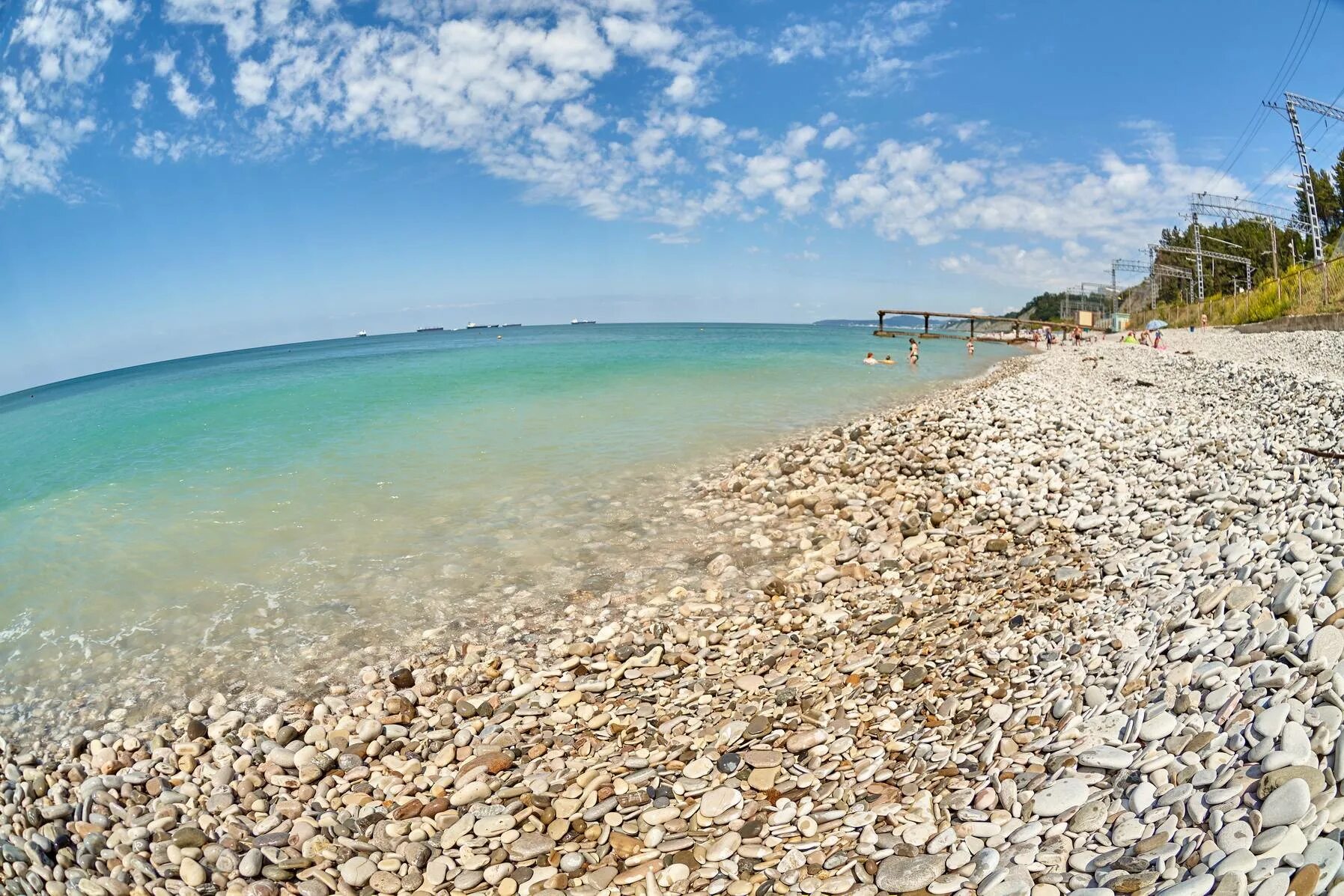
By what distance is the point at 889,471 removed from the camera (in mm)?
9875

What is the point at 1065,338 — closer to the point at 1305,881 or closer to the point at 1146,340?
the point at 1146,340

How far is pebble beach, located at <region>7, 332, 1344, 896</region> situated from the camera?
9.51 feet

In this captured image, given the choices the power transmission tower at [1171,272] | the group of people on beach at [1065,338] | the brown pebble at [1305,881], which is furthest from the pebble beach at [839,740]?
the power transmission tower at [1171,272]

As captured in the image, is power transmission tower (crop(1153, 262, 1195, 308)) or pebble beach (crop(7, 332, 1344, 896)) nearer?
pebble beach (crop(7, 332, 1344, 896))

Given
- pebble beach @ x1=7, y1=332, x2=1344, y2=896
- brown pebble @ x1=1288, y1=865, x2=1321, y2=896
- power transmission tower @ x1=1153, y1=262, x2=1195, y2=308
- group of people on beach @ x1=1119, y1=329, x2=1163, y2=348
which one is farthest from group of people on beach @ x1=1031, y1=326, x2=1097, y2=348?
brown pebble @ x1=1288, y1=865, x2=1321, y2=896

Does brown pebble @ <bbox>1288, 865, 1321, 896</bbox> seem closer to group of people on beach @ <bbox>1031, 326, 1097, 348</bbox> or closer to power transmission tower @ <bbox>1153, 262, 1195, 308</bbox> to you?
group of people on beach @ <bbox>1031, 326, 1097, 348</bbox>

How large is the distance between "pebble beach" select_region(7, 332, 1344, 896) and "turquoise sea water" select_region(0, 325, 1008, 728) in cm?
91

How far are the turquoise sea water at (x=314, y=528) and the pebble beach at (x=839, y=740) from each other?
0.91 m

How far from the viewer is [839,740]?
4.05m

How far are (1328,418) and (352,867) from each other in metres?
11.7

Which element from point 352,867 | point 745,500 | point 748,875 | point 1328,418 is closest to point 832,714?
point 748,875

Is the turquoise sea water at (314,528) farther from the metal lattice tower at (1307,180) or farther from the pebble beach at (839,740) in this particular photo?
the metal lattice tower at (1307,180)

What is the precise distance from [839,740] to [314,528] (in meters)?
9.15

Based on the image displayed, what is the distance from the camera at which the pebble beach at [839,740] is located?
2898 mm
